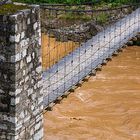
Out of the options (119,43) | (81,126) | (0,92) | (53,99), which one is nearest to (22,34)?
(0,92)

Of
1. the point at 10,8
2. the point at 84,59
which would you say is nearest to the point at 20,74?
the point at 10,8

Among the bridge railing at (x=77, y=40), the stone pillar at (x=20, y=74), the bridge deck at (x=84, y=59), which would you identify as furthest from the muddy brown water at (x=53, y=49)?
the stone pillar at (x=20, y=74)

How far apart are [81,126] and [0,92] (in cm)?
541

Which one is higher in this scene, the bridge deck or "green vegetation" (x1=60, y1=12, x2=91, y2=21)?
"green vegetation" (x1=60, y1=12, x2=91, y2=21)

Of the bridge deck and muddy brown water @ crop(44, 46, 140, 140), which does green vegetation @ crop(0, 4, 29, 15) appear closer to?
the bridge deck

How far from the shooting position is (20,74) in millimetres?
6578

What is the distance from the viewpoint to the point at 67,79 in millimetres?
11078

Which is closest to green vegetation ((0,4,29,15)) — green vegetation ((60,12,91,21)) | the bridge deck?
the bridge deck

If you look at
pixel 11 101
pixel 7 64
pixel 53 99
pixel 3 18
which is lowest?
pixel 53 99

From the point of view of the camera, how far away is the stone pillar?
6.38m

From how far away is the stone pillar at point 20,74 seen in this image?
6379 millimetres

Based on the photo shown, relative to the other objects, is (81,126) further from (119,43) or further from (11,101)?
(11,101)

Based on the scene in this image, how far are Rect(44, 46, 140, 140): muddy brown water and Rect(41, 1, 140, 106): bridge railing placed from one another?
1.11 metres

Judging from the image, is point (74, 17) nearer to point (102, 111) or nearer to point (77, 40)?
point (77, 40)
